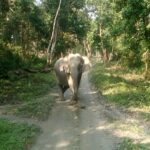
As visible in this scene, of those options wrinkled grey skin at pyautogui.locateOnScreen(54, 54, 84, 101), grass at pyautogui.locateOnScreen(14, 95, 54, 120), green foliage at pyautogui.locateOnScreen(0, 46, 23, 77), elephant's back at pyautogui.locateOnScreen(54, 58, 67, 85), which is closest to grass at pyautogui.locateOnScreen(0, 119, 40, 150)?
grass at pyautogui.locateOnScreen(14, 95, 54, 120)

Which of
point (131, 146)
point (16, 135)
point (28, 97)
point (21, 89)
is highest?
point (21, 89)

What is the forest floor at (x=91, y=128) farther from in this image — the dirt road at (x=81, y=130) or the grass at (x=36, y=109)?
the grass at (x=36, y=109)

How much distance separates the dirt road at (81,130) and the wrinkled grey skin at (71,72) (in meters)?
0.90

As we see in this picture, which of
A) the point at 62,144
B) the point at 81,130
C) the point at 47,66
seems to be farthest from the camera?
the point at 47,66

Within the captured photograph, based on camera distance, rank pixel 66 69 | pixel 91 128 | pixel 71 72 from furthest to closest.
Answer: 1. pixel 66 69
2. pixel 71 72
3. pixel 91 128

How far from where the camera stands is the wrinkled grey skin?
16219mm

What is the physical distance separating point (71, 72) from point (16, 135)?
572 cm

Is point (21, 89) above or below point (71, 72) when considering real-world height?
below

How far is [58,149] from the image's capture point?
10047mm

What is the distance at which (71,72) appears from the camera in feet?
53.7

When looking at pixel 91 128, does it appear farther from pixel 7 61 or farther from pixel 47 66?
pixel 47 66

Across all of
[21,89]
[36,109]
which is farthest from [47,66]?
[36,109]

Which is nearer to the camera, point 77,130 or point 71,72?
point 77,130

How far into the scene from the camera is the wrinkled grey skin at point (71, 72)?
1622 cm
